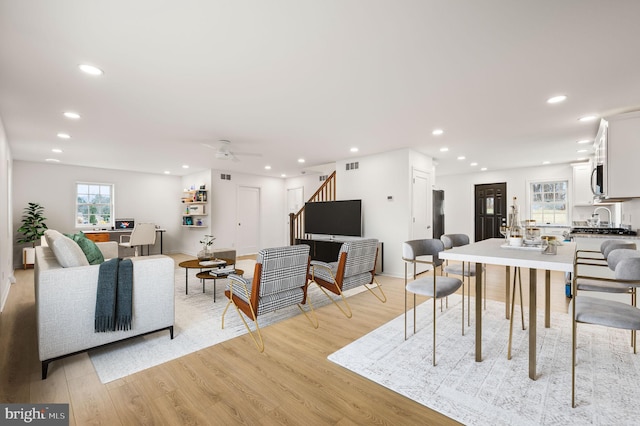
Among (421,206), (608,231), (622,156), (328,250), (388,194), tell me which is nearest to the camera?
(622,156)

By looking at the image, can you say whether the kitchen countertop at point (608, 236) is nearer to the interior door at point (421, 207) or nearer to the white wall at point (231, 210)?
the interior door at point (421, 207)

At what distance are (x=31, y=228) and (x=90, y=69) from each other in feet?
20.2

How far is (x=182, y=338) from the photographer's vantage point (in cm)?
283

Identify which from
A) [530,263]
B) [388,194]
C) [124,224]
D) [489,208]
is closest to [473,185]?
[489,208]

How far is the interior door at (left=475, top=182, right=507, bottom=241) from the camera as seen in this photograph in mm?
8148

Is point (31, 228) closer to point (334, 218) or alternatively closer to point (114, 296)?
point (114, 296)

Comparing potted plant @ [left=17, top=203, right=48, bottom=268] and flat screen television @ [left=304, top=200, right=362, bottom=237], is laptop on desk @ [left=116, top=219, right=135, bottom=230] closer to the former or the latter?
potted plant @ [left=17, top=203, right=48, bottom=268]

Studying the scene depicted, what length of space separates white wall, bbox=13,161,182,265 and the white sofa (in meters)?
5.97

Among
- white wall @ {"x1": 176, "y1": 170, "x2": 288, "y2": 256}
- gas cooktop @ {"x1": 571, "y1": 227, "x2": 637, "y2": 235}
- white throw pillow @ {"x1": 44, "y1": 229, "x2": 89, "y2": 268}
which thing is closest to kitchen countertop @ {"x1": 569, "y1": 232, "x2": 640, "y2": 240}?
gas cooktop @ {"x1": 571, "y1": 227, "x2": 637, "y2": 235}

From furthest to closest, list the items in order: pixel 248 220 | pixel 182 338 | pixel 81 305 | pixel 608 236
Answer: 1. pixel 248 220
2. pixel 608 236
3. pixel 182 338
4. pixel 81 305

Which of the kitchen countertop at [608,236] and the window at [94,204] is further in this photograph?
the window at [94,204]

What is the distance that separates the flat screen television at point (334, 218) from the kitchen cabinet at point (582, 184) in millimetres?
5152

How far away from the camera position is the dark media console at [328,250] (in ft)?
19.1

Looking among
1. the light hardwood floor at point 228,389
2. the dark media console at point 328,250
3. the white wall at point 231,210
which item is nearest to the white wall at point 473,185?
the dark media console at point 328,250
